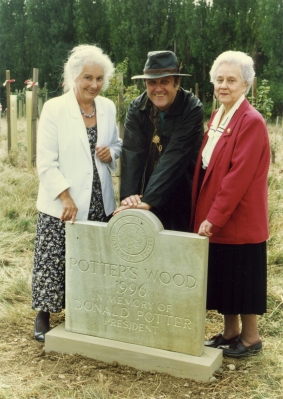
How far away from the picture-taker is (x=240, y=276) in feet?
11.4

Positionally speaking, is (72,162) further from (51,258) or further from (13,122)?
(13,122)

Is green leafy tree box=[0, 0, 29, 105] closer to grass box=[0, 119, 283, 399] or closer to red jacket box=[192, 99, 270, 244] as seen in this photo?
grass box=[0, 119, 283, 399]

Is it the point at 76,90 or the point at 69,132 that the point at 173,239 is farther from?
the point at 76,90

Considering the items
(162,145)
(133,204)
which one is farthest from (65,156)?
(162,145)

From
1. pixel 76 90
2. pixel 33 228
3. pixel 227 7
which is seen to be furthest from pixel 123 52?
pixel 76 90

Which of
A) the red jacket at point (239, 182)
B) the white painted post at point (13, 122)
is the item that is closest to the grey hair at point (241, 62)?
the red jacket at point (239, 182)

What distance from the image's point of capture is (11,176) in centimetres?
829

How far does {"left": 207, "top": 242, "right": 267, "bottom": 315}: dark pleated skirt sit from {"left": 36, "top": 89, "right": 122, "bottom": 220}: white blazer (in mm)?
971

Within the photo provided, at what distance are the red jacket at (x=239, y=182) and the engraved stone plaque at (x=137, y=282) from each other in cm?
25

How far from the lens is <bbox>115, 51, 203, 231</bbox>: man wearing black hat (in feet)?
11.7

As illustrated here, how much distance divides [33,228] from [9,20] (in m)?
17.0

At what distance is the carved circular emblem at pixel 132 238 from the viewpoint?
3.35 m

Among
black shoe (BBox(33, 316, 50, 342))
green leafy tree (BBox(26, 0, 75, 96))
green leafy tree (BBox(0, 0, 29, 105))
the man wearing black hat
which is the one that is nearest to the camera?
the man wearing black hat

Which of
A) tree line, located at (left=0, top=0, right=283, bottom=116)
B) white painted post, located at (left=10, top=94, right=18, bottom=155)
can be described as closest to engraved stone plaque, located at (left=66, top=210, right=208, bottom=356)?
white painted post, located at (left=10, top=94, right=18, bottom=155)
